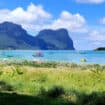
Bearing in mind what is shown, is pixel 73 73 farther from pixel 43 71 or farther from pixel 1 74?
pixel 1 74

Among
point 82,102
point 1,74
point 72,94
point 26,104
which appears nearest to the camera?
point 26,104

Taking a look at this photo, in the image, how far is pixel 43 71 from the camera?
107 feet

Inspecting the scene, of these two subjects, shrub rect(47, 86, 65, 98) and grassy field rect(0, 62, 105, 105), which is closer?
grassy field rect(0, 62, 105, 105)

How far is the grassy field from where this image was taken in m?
18.6

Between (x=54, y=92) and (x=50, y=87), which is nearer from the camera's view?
(x=54, y=92)

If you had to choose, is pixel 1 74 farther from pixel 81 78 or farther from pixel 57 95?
pixel 57 95

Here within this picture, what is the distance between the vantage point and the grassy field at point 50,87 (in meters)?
18.6

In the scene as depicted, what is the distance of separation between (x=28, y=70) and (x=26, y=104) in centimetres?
1641

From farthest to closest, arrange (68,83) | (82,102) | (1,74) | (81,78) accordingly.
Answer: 1. (1,74)
2. (81,78)
3. (68,83)
4. (82,102)

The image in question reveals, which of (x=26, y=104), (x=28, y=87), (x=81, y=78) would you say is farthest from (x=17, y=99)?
(x=81, y=78)

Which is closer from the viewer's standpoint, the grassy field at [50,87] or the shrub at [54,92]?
the grassy field at [50,87]

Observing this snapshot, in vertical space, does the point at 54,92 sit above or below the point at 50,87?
below

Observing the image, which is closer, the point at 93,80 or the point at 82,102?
the point at 82,102

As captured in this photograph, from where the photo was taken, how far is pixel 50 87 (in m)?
23.2
